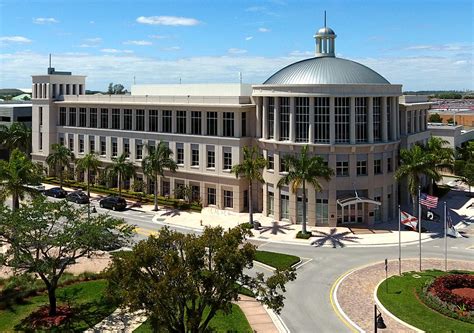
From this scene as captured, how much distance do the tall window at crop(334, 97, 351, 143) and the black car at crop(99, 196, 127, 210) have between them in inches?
Answer: 1186

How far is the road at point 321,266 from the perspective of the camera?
31.5m

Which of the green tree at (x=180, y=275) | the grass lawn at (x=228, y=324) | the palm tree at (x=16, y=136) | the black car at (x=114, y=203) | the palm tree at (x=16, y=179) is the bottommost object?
the grass lawn at (x=228, y=324)

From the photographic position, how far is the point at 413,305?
→ 33281 mm

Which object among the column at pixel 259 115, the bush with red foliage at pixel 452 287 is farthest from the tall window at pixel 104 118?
the bush with red foliage at pixel 452 287

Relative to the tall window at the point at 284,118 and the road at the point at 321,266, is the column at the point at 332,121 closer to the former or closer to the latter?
the tall window at the point at 284,118

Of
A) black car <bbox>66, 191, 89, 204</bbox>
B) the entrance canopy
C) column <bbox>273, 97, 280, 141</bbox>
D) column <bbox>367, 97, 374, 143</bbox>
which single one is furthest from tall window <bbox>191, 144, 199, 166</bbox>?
column <bbox>367, 97, 374, 143</bbox>

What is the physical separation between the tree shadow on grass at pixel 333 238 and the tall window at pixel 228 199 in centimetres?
1437

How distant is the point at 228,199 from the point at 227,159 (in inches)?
212

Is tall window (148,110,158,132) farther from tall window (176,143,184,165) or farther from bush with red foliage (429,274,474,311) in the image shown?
bush with red foliage (429,274,474,311)

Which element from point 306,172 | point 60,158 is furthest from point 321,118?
point 60,158

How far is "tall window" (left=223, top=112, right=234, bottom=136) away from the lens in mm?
64625

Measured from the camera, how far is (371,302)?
112ft

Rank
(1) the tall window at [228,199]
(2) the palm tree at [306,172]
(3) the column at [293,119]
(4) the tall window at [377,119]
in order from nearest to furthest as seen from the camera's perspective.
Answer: (2) the palm tree at [306,172] → (3) the column at [293,119] → (4) the tall window at [377,119] → (1) the tall window at [228,199]

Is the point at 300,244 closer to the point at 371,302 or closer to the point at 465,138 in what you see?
the point at 371,302
